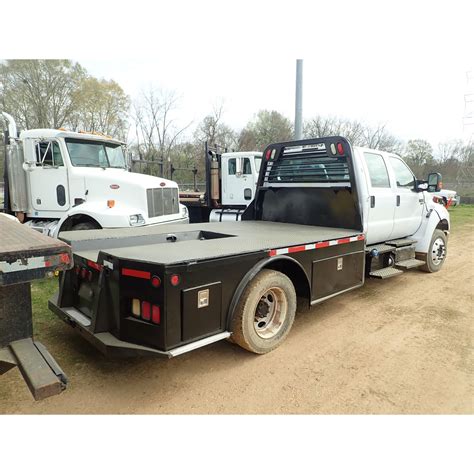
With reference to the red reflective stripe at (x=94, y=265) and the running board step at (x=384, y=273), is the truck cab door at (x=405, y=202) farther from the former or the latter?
the red reflective stripe at (x=94, y=265)

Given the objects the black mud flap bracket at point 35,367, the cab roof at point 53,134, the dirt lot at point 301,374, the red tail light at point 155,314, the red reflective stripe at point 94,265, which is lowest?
the dirt lot at point 301,374

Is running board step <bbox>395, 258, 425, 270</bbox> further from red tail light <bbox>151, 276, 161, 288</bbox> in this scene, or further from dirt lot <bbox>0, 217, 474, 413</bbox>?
red tail light <bbox>151, 276, 161, 288</bbox>

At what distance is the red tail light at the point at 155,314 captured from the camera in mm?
2699

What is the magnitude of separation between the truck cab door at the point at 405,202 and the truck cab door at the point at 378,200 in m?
0.22

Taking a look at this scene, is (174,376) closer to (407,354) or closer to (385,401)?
(385,401)

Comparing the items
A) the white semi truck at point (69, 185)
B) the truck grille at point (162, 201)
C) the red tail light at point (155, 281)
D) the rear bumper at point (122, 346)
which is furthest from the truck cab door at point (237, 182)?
the red tail light at point (155, 281)

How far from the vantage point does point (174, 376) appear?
3.30 meters

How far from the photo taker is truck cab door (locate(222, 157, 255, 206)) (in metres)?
11.2

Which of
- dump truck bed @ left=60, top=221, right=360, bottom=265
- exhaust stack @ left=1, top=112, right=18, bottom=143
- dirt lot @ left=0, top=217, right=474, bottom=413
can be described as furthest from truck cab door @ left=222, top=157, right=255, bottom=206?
dirt lot @ left=0, top=217, right=474, bottom=413

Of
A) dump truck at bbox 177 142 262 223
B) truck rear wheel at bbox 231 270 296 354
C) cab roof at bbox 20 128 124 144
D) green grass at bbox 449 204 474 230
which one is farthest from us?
green grass at bbox 449 204 474 230

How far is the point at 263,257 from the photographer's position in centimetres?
347

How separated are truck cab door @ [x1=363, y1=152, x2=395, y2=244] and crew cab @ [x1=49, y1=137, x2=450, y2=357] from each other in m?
0.03
